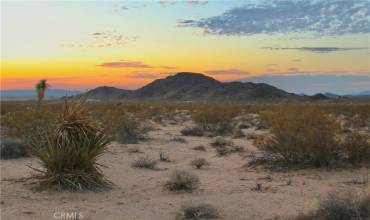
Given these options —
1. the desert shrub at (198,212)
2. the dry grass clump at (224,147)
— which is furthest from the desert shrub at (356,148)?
the desert shrub at (198,212)

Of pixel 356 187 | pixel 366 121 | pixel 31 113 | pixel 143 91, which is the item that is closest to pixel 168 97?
pixel 143 91

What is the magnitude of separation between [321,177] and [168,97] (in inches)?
5931

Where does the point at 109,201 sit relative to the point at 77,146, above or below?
below

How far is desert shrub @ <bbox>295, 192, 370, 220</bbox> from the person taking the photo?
301 inches

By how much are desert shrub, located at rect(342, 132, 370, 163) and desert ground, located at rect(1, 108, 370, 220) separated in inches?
24.5

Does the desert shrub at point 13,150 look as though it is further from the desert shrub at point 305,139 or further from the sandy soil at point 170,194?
the desert shrub at point 305,139

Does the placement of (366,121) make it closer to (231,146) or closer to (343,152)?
(231,146)

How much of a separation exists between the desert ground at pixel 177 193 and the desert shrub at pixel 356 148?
62 centimetres

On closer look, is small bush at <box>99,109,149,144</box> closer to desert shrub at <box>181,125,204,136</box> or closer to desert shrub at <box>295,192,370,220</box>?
desert shrub at <box>181,125,204,136</box>

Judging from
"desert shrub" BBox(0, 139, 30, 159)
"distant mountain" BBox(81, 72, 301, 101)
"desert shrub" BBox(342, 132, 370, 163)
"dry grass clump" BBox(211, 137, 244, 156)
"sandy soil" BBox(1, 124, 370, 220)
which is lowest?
"sandy soil" BBox(1, 124, 370, 220)

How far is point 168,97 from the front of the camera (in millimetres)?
162625

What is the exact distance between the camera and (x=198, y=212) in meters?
8.38

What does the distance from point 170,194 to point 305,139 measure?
15.7 ft

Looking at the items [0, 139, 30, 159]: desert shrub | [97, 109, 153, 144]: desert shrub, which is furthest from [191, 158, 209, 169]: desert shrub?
[97, 109, 153, 144]: desert shrub
